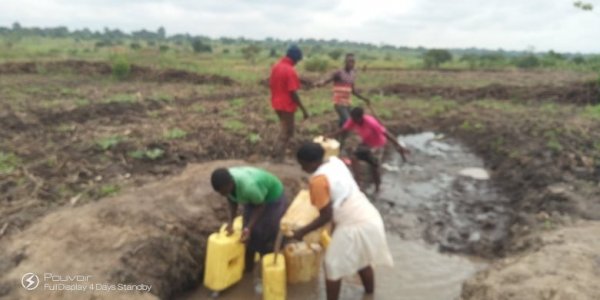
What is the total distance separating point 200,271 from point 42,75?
1902 cm

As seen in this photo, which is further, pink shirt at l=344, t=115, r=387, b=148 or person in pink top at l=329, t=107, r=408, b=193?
pink shirt at l=344, t=115, r=387, b=148

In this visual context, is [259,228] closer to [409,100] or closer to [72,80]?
[409,100]

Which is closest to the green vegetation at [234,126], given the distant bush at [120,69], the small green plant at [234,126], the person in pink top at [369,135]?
the small green plant at [234,126]

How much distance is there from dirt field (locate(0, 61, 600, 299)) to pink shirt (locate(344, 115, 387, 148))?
2.17 meters

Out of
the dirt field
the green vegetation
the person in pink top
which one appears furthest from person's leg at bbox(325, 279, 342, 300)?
the green vegetation

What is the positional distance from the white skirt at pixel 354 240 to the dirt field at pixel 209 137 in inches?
51.8

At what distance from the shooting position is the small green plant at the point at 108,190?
21.1 ft

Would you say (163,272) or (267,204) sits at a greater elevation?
(267,204)

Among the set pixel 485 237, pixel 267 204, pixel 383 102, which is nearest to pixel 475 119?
pixel 383 102

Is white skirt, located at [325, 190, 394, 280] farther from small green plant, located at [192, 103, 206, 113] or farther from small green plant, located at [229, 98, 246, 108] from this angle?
small green plant, located at [229, 98, 246, 108]

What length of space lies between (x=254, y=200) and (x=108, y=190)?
2943 mm

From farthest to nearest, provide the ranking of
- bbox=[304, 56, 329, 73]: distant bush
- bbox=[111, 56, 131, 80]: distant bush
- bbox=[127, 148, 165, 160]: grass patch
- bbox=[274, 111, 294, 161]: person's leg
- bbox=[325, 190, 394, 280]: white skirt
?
1. bbox=[304, 56, 329, 73]: distant bush
2. bbox=[111, 56, 131, 80]: distant bush
3. bbox=[127, 148, 165, 160]: grass patch
4. bbox=[274, 111, 294, 161]: person's leg
5. bbox=[325, 190, 394, 280]: white skirt

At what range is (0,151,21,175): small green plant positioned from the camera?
7215 mm

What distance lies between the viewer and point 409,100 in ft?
54.2
